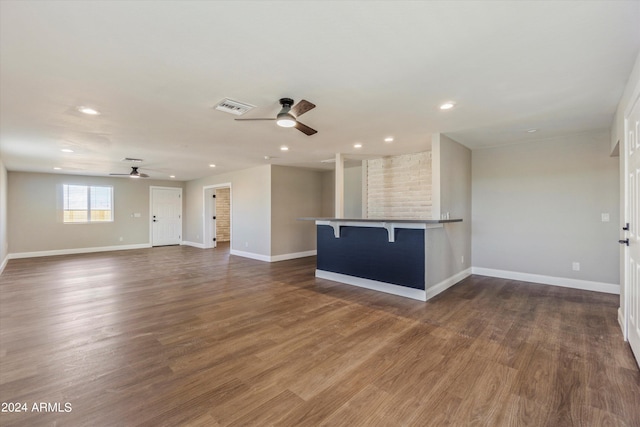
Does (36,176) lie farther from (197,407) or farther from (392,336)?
(392,336)

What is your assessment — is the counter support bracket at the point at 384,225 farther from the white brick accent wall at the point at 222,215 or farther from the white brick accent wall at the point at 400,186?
the white brick accent wall at the point at 222,215

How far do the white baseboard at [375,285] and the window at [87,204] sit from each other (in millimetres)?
7909

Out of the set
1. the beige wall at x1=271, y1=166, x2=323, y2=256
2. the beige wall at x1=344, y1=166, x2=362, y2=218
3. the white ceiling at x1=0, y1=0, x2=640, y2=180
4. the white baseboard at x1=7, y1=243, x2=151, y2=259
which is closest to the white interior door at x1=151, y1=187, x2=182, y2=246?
the white baseboard at x1=7, y1=243, x2=151, y2=259

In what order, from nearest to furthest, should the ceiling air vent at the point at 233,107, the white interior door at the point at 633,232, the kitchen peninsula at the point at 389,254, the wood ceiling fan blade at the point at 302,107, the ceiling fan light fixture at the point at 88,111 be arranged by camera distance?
the white interior door at the point at 633,232, the wood ceiling fan blade at the point at 302,107, the ceiling air vent at the point at 233,107, the ceiling fan light fixture at the point at 88,111, the kitchen peninsula at the point at 389,254

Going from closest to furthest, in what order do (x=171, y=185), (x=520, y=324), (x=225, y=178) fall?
(x=520, y=324), (x=225, y=178), (x=171, y=185)

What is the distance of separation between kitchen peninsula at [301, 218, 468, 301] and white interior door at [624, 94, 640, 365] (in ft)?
5.68

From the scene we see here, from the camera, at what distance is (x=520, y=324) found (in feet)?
10.1

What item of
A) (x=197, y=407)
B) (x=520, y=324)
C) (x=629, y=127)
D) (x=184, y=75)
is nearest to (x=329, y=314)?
(x=197, y=407)

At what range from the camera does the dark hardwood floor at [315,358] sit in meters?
1.76

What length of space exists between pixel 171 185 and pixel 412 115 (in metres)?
9.50

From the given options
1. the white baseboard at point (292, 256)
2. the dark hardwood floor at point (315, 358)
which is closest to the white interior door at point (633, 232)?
the dark hardwood floor at point (315, 358)

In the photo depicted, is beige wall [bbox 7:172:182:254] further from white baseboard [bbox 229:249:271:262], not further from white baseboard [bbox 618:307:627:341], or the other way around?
white baseboard [bbox 618:307:627:341]

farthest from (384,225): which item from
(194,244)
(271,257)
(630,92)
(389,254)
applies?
(194,244)

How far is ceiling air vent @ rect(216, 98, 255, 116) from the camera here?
2.96 meters
